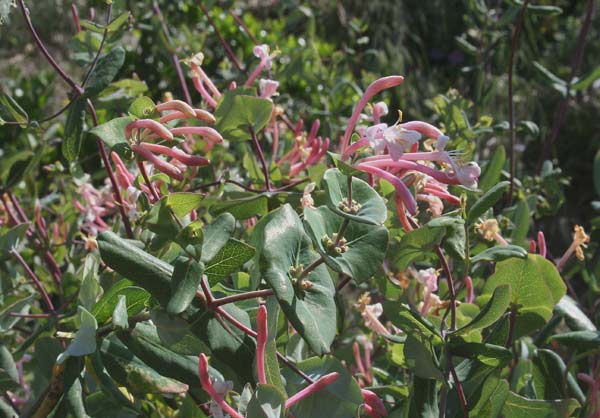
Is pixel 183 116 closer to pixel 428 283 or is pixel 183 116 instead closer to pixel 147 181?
pixel 147 181

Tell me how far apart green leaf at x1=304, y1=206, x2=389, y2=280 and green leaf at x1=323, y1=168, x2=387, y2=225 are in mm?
15

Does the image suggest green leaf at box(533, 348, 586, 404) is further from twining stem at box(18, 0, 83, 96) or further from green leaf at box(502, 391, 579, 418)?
twining stem at box(18, 0, 83, 96)

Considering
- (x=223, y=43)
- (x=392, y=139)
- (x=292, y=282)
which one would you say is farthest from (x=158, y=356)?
(x=223, y=43)

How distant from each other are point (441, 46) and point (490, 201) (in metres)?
4.22

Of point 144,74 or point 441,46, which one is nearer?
point 144,74

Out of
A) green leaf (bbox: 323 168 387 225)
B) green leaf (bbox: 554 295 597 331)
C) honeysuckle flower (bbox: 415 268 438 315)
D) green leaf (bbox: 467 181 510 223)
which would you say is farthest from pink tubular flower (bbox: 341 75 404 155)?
green leaf (bbox: 554 295 597 331)

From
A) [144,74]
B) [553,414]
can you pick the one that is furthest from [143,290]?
[144,74]

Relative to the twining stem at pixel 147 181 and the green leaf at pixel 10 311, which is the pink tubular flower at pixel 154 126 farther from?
the green leaf at pixel 10 311

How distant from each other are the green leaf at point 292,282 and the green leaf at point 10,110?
0.36 m

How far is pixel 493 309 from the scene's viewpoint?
63cm

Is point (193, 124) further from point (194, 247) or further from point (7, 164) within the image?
point (7, 164)

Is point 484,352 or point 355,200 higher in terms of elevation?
point 355,200

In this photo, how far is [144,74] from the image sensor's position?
2.77 m

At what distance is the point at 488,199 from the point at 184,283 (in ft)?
0.93
